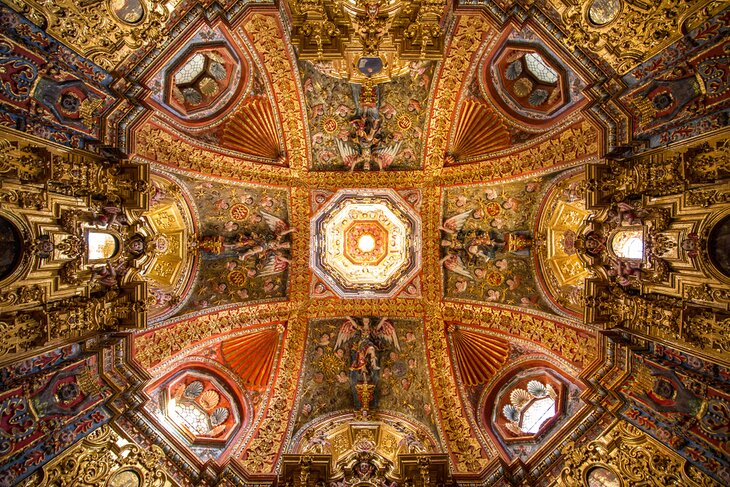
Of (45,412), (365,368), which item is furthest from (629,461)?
(45,412)

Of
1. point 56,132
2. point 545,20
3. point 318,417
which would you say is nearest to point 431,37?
point 545,20

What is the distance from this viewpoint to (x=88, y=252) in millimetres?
10328

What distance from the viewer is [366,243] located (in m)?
16.7

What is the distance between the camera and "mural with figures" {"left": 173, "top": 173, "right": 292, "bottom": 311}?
14.9 meters

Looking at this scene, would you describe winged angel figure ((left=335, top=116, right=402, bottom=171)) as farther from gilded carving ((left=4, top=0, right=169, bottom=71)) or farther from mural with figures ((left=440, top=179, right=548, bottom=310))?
gilded carving ((left=4, top=0, right=169, bottom=71))

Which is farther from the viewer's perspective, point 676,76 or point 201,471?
point 201,471

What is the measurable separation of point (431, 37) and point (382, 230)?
7.16 metres

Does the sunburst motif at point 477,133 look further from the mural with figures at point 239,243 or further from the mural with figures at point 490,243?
the mural with figures at point 239,243

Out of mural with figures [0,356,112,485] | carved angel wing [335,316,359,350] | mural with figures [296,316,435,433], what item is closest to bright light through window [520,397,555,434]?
mural with figures [296,316,435,433]

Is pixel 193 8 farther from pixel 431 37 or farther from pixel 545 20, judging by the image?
pixel 545 20

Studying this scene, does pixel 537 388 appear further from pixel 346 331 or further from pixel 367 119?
pixel 367 119

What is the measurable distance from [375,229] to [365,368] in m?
4.95

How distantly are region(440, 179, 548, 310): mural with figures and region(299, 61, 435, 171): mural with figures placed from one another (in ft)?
7.50

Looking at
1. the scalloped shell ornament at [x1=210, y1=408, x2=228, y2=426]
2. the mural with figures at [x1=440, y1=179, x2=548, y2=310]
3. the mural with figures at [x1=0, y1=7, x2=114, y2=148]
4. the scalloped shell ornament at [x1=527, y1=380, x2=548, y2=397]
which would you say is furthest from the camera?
the mural with figures at [x1=440, y1=179, x2=548, y2=310]
